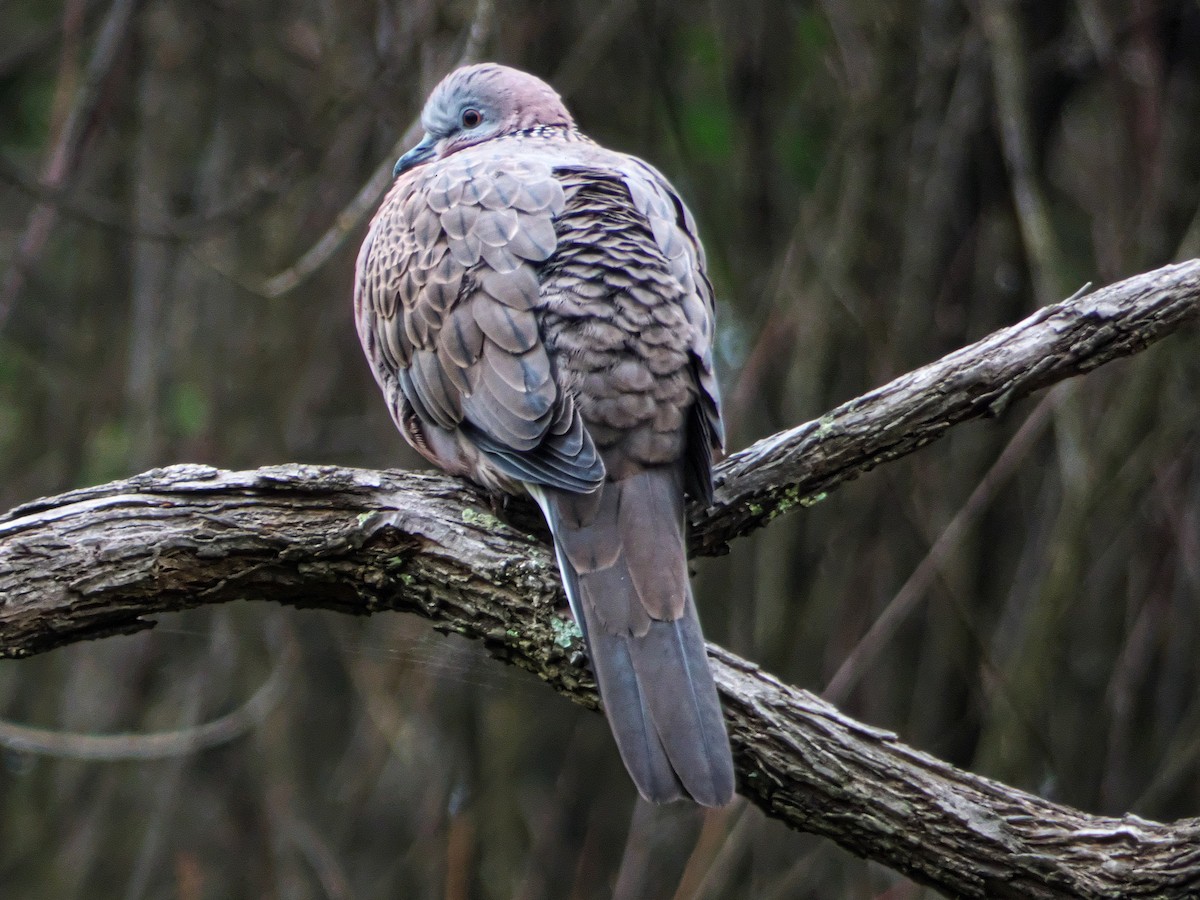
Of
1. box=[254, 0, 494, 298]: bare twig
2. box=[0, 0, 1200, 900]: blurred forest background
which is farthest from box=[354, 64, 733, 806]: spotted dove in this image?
box=[0, 0, 1200, 900]: blurred forest background

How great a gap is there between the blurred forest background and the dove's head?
1.88 feet

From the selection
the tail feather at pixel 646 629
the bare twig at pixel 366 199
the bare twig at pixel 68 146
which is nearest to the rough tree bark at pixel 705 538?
the tail feather at pixel 646 629

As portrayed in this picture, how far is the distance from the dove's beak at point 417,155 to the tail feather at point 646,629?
5.15 feet

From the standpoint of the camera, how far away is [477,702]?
19.9 ft

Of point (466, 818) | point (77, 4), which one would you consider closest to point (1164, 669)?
point (466, 818)

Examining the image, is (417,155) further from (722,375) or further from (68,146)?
(722,375)

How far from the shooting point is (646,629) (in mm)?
2480

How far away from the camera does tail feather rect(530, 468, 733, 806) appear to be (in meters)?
2.35

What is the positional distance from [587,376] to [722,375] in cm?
251

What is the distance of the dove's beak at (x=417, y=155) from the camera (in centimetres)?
396

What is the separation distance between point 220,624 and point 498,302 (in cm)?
337

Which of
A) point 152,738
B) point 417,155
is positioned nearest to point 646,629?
point 417,155

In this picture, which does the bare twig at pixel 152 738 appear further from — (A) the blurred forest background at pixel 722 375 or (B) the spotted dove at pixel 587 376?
(B) the spotted dove at pixel 587 376

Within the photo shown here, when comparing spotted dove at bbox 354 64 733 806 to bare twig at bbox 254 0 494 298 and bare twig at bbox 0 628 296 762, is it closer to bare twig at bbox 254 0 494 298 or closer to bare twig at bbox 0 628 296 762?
bare twig at bbox 254 0 494 298
